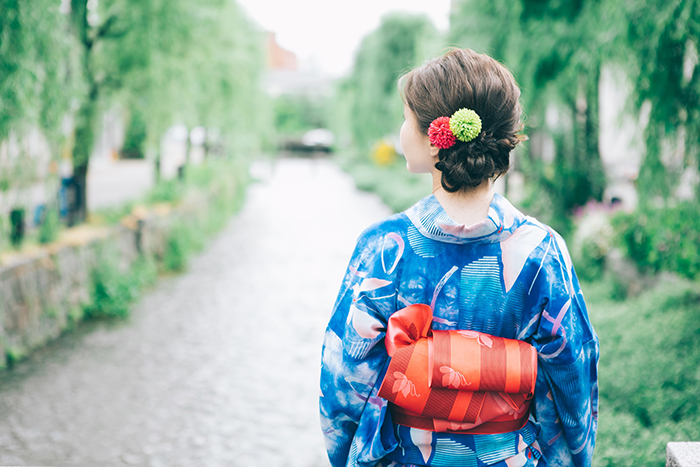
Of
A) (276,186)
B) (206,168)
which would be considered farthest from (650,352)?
(276,186)

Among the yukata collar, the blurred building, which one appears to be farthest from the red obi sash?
the blurred building

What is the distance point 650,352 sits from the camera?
12.4 feet

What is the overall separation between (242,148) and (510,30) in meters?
8.53

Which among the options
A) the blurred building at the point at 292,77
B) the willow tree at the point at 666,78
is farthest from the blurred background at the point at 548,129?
the blurred building at the point at 292,77

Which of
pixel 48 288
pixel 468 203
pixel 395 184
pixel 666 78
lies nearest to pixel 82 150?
pixel 48 288

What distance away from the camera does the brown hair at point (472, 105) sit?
130 cm

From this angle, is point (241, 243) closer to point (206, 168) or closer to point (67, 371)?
point (206, 168)

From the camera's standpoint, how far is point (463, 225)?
1311 millimetres

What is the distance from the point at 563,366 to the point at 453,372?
29cm

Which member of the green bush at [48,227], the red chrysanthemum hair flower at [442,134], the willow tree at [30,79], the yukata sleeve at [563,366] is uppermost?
the willow tree at [30,79]

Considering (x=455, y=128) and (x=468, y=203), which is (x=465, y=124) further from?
(x=468, y=203)

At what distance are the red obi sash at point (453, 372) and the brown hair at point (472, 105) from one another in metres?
0.34

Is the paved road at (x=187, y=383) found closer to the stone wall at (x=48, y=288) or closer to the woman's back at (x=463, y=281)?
the stone wall at (x=48, y=288)

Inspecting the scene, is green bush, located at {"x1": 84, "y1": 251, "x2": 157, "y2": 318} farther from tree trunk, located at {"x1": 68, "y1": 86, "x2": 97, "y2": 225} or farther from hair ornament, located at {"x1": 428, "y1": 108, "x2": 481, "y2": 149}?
hair ornament, located at {"x1": 428, "y1": 108, "x2": 481, "y2": 149}
